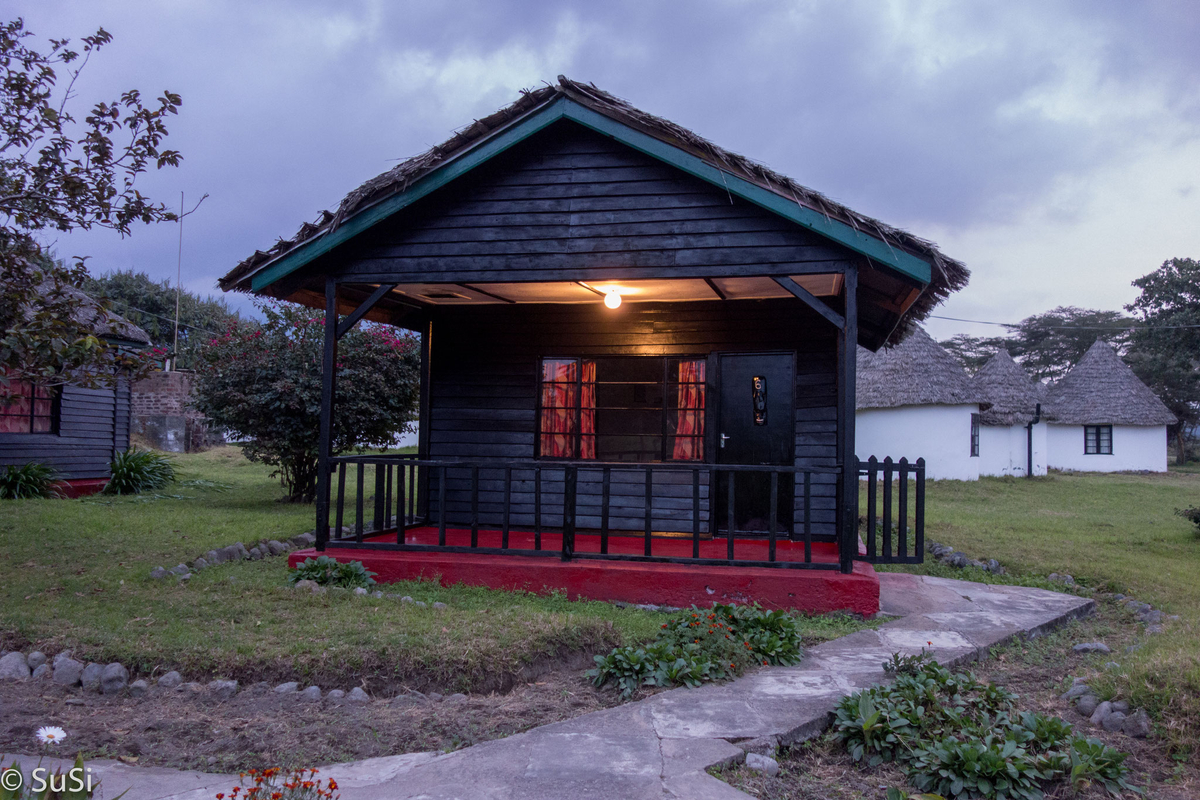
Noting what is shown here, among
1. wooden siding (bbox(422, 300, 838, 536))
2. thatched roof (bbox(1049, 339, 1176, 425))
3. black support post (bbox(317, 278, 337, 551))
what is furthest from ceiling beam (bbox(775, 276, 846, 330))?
thatched roof (bbox(1049, 339, 1176, 425))

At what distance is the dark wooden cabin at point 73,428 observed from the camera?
13.8 m

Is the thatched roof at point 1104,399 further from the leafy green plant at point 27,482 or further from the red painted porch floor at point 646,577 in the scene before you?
the leafy green plant at point 27,482

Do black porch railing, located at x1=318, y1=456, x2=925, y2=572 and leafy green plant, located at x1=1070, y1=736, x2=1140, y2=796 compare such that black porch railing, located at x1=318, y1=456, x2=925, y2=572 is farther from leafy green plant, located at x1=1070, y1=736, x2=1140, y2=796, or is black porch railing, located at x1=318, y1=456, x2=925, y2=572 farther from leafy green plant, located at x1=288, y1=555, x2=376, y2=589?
leafy green plant, located at x1=1070, y1=736, x2=1140, y2=796

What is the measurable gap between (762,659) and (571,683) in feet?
4.08

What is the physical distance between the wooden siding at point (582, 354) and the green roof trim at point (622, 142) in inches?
81.0

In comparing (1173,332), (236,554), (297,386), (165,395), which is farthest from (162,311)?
(1173,332)

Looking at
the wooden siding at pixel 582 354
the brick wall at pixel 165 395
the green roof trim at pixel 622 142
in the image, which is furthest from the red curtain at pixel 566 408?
the brick wall at pixel 165 395

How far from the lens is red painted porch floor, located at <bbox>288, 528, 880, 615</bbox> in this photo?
260 inches

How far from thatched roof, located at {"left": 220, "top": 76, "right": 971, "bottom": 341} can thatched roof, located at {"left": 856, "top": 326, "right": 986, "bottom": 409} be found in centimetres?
1666

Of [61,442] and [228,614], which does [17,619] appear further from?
[61,442]

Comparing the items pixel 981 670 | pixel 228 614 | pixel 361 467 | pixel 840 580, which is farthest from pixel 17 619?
pixel 981 670

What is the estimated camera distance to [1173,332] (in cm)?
3469

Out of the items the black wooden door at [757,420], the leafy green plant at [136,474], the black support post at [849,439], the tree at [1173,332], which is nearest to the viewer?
the black support post at [849,439]

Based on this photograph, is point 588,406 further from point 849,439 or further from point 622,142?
point 849,439
